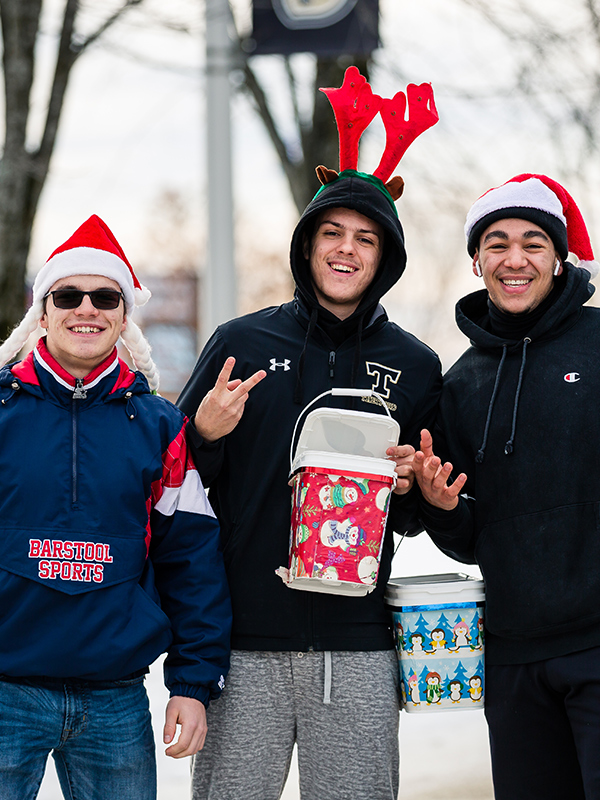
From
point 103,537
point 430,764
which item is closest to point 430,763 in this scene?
point 430,764

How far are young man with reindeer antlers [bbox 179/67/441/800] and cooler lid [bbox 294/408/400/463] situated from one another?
81 millimetres

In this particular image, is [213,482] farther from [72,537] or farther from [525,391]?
[525,391]

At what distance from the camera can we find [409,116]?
3.29 metres

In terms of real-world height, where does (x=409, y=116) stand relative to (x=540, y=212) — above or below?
above

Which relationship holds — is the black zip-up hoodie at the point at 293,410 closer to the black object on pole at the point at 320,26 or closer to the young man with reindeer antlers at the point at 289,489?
the young man with reindeer antlers at the point at 289,489

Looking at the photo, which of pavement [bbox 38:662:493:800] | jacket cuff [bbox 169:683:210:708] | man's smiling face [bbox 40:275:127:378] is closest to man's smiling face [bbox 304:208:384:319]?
man's smiling face [bbox 40:275:127:378]

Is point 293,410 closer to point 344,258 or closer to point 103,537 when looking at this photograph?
point 344,258

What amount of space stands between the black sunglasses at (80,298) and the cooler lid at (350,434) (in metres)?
0.72

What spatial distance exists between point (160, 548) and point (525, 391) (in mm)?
1280

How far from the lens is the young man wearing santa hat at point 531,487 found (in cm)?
277

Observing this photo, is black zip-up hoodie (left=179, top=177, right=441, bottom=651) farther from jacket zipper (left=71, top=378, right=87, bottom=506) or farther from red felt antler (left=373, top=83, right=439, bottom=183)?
jacket zipper (left=71, top=378, right=87, bottom=506)

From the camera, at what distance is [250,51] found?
5.95 meters

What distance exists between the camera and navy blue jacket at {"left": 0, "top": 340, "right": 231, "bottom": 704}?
8.32ft

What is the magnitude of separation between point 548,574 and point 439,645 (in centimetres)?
43
